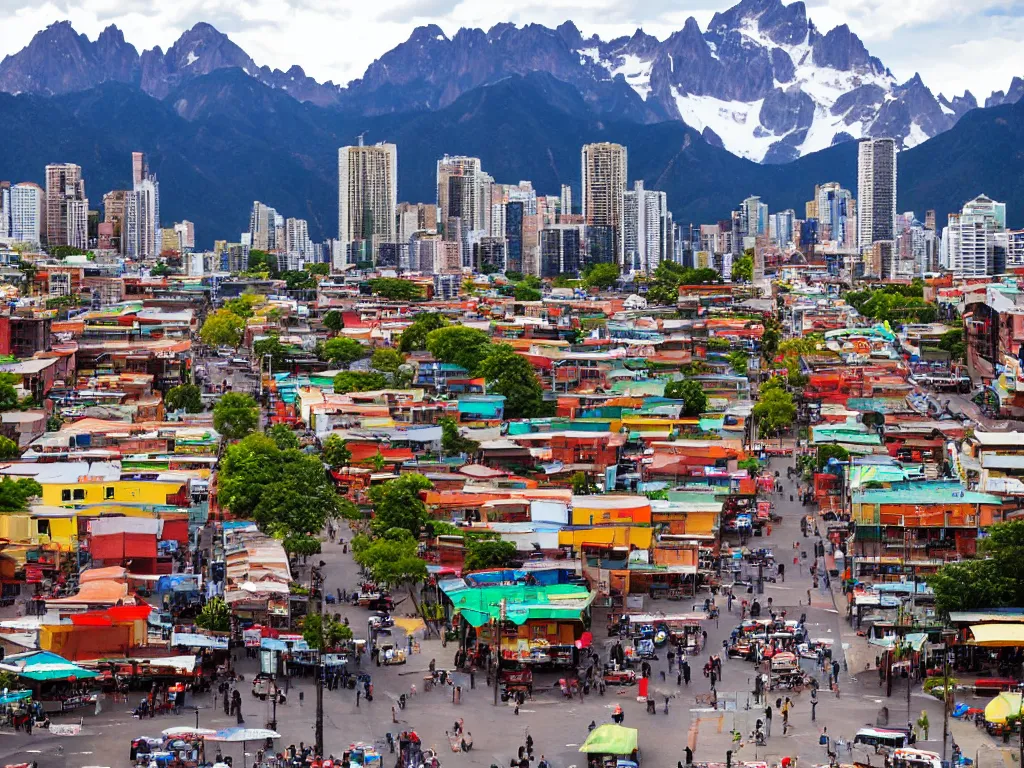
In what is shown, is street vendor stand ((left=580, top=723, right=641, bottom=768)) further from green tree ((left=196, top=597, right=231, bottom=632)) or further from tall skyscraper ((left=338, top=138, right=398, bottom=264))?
tall skyscraper ((left=338, top=138, right=398, bottom=264))

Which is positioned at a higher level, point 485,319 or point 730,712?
point 485,319

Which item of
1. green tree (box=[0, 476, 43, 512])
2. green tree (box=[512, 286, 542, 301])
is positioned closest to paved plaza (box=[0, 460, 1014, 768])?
green tree (box=[0, 476, 43, 512])

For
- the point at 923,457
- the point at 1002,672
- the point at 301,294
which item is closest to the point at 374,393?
the point at 923,457

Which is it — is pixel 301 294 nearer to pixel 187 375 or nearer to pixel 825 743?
pixel 187 375

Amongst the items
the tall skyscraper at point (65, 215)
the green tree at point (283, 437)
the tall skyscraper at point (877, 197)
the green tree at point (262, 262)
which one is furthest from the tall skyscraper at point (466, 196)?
the green tree at point (283, 437)

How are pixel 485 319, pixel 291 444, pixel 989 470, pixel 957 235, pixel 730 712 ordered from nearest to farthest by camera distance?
pixel 730 712
pixel 989 470
pixel 291 444
pixel 485 319
pixel 957 235

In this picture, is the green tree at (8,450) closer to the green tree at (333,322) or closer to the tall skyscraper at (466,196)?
the green tree at (333,322)

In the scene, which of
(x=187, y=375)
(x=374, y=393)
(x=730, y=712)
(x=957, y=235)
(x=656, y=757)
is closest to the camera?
(x=656, y=757)
